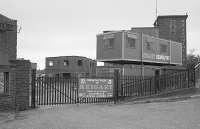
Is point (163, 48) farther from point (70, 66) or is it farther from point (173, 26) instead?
point (70, 66)

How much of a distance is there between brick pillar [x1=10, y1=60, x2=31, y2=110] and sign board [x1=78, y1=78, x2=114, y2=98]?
141 inches

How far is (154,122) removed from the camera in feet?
38.5

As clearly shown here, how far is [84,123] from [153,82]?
10.3m

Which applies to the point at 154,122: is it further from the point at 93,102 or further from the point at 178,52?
the point at 178,52

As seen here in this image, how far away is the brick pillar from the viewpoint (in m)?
17.9

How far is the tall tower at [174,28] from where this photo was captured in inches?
2832

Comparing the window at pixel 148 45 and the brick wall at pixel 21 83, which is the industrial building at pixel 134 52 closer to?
the window at pixel 148 45

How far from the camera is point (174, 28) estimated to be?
72.9 m

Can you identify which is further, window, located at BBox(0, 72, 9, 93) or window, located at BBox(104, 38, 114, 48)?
window, located at BBox(104, 38, 114, 48)

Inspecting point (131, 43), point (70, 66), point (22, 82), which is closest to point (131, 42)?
point (131, 43)

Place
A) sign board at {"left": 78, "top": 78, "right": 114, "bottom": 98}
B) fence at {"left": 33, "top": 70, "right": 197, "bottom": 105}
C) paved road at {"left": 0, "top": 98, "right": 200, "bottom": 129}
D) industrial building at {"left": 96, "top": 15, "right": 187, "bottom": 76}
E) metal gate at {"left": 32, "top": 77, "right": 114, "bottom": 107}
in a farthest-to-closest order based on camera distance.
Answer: industrial building at {"left": 96, "top": 15, "right": 187, "bottom": 76} → sign board at {"left": 78, "top": 78, "right": 114, "bottom": 98} → fence at {"left": 33, "top": 70, "right": 197, "bottom": 105} → metal gate at {"left": 32, "top": 77, "right": 114, "bottom": 107} → paved road at {"left": 0, "top": 98, "right": 200, "bottom": 129}

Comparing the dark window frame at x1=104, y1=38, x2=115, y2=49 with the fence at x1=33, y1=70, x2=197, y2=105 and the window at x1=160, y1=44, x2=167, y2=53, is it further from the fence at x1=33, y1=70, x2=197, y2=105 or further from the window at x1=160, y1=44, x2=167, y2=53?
the fence at x1=33, y1=70, x2=197, y2=105

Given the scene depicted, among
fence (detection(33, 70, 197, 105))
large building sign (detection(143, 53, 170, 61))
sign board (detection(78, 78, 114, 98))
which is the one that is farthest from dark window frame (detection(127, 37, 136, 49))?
sign board (detection(78, 78, 114, 98))

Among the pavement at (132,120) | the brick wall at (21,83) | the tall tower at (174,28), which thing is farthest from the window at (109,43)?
the tall tower at (174,28)
